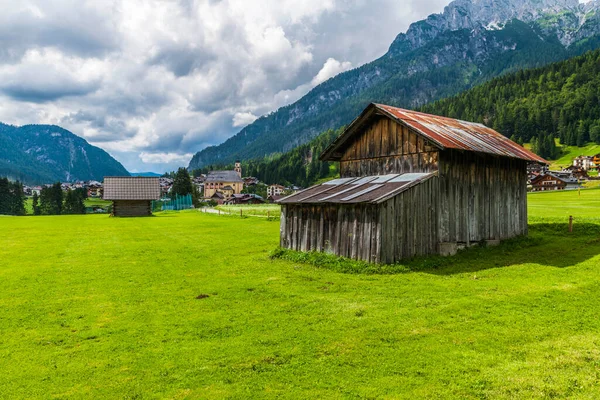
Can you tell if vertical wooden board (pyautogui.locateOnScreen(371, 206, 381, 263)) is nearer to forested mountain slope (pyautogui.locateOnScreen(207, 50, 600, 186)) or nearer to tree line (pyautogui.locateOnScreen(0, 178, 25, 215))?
tree line (pyautogui.locateOnScreen(0, 178, 25, 215))

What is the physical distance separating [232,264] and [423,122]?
1343cm

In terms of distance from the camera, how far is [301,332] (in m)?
9.75

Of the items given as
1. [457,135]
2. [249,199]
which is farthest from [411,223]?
[249,199]

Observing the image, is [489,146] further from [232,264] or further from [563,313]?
[232,264]

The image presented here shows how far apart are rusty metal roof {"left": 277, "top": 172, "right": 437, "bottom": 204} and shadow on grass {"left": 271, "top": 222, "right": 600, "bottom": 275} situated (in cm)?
282

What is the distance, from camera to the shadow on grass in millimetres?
17266

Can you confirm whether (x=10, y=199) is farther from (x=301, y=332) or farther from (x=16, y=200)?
(x=301, y=332)

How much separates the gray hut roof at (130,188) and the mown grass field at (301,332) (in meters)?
54.4

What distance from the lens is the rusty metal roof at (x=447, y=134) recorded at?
20219mm

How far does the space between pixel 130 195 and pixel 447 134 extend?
6263 centimetres

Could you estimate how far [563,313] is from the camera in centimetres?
1088

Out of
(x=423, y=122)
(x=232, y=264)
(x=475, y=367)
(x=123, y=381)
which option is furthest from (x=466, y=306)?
(x=423, y=122)

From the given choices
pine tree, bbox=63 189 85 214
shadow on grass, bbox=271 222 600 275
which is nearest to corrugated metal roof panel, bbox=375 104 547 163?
shadow on grass, bbox=271 222 600 275

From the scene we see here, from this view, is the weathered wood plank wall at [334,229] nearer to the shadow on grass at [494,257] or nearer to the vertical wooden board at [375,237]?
the vertical wooden board at [375,237]
